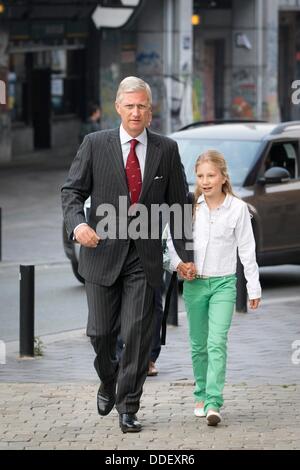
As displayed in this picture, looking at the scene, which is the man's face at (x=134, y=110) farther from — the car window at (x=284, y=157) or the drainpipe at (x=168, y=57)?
the drainpipe at (x=168, y=57)

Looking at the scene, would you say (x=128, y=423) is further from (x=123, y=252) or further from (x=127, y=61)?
(x=127, y=61)

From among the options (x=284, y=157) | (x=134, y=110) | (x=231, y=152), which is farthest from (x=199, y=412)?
(x=284, y=157)

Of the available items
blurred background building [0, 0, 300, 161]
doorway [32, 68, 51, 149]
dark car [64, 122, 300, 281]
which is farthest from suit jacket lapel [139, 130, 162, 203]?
doorway [32, 68, 51, 149]

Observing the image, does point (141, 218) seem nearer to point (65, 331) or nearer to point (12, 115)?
point (65, 331)

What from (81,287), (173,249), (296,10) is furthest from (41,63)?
(173,249)

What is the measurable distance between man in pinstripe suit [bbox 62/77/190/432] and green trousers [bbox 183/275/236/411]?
12.7 inches

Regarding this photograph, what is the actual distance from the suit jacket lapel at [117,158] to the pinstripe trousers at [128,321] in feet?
1.13

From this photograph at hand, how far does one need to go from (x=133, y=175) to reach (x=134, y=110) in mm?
369

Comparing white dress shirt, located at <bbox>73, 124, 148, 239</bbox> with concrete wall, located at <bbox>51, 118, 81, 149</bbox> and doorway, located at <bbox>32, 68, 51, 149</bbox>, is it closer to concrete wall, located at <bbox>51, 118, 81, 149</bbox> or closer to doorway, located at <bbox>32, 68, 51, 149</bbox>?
doorway, located at <bbox>32, 68, 51, 149</bbox>

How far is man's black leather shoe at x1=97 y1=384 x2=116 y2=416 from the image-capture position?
8.09 metres

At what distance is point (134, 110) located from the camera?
25.8ft

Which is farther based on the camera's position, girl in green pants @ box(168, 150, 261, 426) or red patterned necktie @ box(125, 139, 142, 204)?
girl in green pants @ box(168, 150, 261, 426)

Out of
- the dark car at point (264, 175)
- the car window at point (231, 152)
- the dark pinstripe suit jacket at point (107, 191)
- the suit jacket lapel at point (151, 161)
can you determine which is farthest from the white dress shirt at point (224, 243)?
the car window at point (231, 152)

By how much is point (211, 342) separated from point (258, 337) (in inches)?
143
